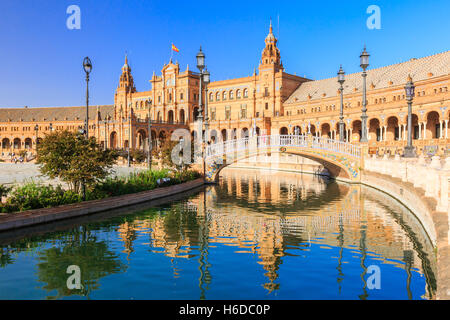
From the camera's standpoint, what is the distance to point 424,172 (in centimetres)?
1471

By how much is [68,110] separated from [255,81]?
182ft

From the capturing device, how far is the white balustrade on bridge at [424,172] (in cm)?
1020

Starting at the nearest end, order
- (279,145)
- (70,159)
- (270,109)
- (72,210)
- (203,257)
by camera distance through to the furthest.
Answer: (203,257) → (72,210) → (70,159) → (279,145) → (270,109)

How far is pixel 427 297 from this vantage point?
7391 millimetres

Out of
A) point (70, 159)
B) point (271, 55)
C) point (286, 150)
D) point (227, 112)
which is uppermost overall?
point (271, 55)

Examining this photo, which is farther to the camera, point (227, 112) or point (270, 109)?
point (227, 112)

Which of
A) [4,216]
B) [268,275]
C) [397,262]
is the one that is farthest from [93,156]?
[397,262]

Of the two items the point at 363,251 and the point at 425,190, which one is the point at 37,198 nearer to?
the point at 363,251

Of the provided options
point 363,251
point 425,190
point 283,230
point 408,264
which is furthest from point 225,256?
point 425,190

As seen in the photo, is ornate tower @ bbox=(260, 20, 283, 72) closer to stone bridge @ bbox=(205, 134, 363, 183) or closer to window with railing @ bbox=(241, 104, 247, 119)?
window with railing @ bbox=(241, 104, 247, 119)

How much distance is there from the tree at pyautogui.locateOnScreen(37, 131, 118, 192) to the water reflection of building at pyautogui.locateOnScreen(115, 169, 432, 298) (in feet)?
10.6

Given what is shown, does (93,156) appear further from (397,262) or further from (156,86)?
(156,86)

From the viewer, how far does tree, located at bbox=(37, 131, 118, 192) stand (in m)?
15.6

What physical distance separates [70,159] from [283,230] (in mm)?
9504
